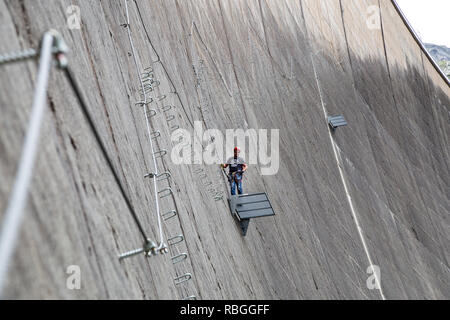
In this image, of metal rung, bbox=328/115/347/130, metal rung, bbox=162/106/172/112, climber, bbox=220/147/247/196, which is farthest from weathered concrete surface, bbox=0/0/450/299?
metal rung, bbox=328/115/347/130

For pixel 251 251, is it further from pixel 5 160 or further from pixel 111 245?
pixel 5 160

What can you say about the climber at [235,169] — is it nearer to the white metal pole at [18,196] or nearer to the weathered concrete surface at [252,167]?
the weathered concrete surface at [252,167]

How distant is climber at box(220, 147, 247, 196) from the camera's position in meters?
10.0

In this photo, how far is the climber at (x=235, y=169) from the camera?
33.0ft

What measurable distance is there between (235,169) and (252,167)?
6.85 ft

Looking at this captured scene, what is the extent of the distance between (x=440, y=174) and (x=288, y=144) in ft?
37.5

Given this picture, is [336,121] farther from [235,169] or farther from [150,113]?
[150,113]

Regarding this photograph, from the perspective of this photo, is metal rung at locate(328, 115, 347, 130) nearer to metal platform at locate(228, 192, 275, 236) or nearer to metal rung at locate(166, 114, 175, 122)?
metal platform at locate(228, 192, 275, 236)

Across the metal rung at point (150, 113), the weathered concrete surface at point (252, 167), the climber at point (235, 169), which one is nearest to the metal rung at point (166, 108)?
the weathered concrete surface at point (252, 167)

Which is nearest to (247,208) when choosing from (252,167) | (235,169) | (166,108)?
(235,169)

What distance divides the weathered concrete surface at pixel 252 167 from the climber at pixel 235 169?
23cm

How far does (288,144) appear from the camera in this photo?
14.3 meters

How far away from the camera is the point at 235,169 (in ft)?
33.3
